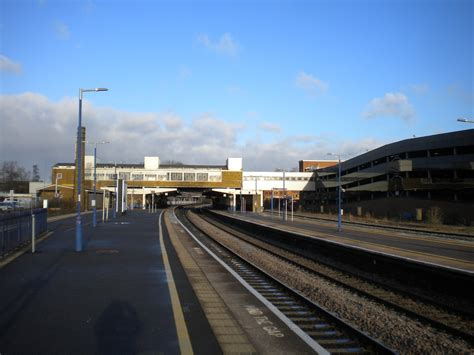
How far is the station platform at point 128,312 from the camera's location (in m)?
6.67

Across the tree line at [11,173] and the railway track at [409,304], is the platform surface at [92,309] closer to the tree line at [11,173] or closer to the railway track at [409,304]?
the railway track at [409,304]

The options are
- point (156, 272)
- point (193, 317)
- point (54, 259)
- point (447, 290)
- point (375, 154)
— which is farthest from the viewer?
point (375, 154)

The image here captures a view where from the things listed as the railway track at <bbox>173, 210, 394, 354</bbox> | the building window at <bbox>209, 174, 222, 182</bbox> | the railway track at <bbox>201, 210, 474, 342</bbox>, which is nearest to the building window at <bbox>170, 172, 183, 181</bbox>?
the building window at <bbox>209, 174, 222, 182</bbox>

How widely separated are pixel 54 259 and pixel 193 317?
9091 millimetres

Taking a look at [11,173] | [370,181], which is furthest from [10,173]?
[370,181]

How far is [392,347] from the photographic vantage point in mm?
7238

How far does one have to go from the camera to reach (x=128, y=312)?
8531mm

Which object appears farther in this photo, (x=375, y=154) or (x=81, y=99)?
(x=375, y=154)

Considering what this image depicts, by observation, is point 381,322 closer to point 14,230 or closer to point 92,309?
point 92,309

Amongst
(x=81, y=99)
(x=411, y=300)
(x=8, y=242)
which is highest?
(x=81, y=99)

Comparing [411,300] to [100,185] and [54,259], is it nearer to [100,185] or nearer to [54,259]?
[54,259]

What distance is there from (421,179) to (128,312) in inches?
2318

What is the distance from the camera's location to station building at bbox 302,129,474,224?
184 ft

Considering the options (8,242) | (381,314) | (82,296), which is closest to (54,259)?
(8,242)
